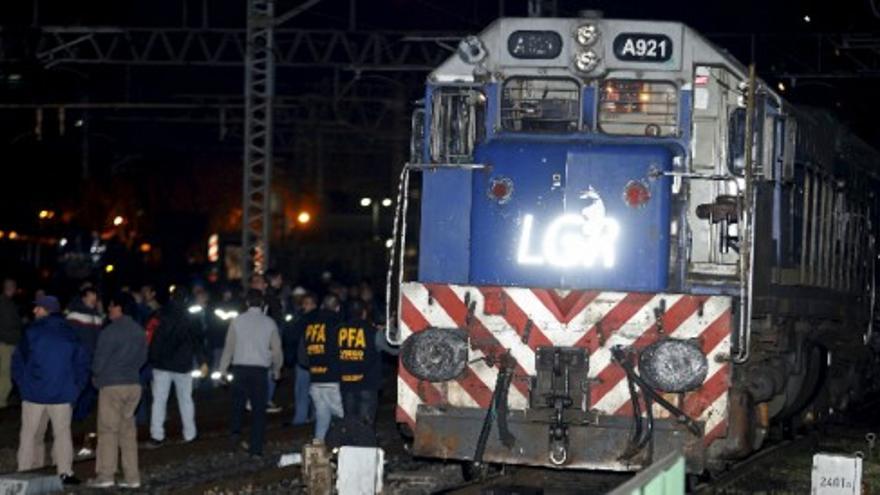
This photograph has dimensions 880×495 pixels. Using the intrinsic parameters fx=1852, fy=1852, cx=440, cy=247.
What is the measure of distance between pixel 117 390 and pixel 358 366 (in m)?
2.89

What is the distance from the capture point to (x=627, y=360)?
14.7 m

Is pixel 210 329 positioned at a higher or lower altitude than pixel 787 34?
lower

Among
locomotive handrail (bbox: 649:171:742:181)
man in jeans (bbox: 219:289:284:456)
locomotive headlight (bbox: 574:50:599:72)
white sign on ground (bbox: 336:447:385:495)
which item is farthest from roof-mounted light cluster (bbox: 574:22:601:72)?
man in jeans (bbox: 219:289:284:456)

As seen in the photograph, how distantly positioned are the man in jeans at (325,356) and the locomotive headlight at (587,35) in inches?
202

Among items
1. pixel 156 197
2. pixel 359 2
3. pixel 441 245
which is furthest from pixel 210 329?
pixel 156 197

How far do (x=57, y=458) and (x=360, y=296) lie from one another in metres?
8.93

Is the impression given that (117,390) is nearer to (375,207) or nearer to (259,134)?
(259,134)

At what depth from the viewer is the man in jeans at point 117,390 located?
56.8 ft

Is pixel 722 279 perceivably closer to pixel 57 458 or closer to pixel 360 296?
pixel 57 458

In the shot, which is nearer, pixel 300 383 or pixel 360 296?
pixel 300 383

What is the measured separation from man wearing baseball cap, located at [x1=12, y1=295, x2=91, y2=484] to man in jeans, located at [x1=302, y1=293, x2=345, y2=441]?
111 inches

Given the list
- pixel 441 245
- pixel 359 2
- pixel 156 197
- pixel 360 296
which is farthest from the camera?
pixel 156 197

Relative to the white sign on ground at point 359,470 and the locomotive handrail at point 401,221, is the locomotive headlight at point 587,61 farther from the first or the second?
the white sign on ground at point 359,470

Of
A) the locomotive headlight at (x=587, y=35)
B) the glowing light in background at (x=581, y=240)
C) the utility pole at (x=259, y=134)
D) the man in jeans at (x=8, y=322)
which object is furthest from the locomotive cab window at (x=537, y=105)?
the utility pole at (x=259, y=134)
